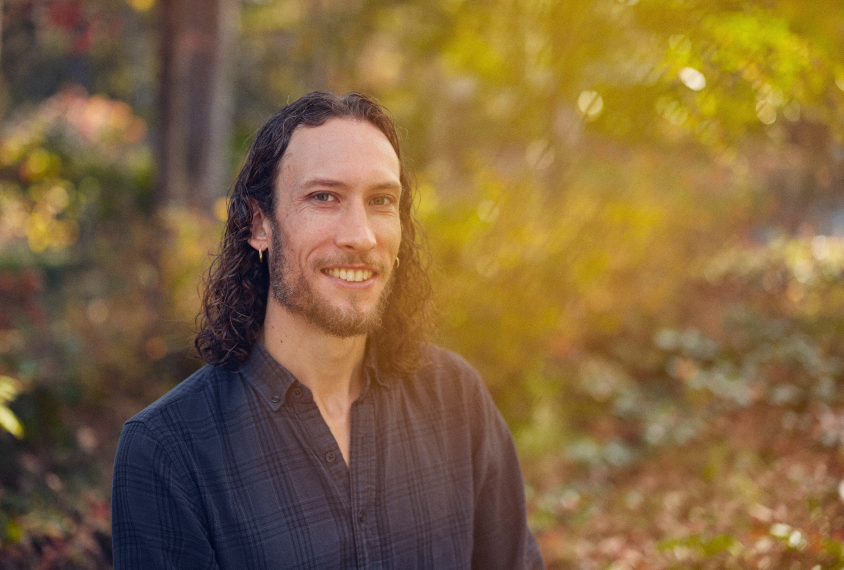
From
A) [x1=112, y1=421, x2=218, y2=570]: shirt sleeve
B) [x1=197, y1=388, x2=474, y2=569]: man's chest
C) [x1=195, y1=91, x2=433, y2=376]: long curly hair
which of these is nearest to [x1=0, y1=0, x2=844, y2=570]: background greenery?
[x1=195, y1=91, x2=433, y2=376]: long curly hair

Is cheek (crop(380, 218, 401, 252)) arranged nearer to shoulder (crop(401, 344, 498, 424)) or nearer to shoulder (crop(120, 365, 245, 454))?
shoulder (crop(401, 344, 498, 424))

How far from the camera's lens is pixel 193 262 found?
17.2 feet

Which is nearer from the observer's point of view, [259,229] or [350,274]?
[350,274]

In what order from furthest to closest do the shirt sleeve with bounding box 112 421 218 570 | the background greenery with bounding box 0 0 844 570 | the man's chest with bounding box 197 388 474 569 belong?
the background greenery with bounding box 0 0 844 570 → the man's chest with bounding box 197 388 474 569 → the shirt sleeve with bounding box 112 421 218 570

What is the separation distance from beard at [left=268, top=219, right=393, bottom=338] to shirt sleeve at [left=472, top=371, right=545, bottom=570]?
484mm

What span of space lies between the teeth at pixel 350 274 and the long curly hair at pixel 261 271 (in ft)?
0.90

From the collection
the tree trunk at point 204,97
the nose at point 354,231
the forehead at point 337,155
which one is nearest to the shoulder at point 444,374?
the nose at point 354,231

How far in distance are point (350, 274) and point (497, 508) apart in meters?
0.83

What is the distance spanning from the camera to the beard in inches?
66.3

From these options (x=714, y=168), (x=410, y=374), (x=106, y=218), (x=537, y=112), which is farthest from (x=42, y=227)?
(x=714, y=168)

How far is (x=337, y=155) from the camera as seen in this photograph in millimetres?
1681

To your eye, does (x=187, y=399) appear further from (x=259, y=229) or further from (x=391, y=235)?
(x=391, y=235)

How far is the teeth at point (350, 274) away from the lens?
5.53ft

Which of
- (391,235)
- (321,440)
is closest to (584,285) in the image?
(391,235)
